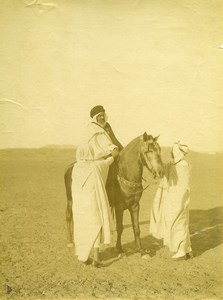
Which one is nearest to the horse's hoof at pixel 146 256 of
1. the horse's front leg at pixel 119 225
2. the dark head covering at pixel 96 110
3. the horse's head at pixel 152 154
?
the horse's front leg at pixel 119 225

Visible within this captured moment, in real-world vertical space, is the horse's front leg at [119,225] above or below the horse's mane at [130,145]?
below

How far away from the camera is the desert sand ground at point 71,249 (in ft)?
20.6

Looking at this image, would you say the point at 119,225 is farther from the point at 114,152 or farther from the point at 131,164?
the point at 114,152

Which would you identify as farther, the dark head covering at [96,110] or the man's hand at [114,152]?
the dark head covering at [96,110]

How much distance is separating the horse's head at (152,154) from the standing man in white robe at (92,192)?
46 cm

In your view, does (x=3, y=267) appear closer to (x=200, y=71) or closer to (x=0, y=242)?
(x=0, y=242)

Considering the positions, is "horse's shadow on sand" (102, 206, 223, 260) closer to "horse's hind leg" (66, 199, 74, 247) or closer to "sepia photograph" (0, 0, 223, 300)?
"sepia photograph" (0, 0, 223, 300)

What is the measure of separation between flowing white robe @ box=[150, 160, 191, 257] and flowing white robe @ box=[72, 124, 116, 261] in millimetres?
800

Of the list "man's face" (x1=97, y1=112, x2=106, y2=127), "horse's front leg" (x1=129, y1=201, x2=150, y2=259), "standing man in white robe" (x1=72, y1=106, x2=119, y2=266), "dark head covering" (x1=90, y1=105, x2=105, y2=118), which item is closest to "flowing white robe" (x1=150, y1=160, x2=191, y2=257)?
"horse's front leg" (x1=129, y1=201, x2=150, y2=259)

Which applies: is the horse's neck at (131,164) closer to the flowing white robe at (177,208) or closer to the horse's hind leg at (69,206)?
the flowing white robe at (177,208)

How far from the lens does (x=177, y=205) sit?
21.1ft

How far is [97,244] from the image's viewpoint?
20.4 ft

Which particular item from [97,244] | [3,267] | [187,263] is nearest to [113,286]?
[97,244]

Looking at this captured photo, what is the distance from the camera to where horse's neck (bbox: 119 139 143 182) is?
241 inches
